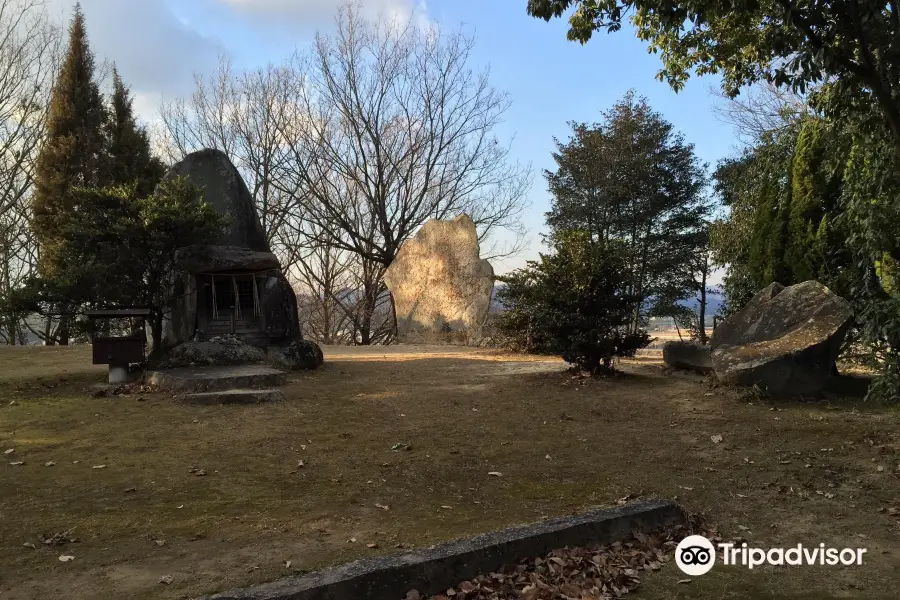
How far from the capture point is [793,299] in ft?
24.2

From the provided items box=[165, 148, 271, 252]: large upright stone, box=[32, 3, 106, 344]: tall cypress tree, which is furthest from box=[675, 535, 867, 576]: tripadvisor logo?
box=[32, 3, 106, 344]: tall cypress tree

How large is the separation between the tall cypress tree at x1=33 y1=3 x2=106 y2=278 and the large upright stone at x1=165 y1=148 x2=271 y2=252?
644 centimetres

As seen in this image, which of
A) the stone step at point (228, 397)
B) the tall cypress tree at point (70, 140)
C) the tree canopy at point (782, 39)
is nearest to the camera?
the tree canopy at point (782, 39)

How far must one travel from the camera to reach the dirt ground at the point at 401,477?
2887 millimetres

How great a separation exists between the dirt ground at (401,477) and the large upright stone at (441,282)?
7.88 m

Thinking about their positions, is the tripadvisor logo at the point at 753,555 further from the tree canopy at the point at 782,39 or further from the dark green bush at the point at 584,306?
the dark green bush at the point at 584,306

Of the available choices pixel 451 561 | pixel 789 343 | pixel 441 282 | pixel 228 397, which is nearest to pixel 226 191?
pixel 228 397

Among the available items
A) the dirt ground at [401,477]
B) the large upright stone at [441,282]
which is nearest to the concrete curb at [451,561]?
the dirt ground at [401,477]

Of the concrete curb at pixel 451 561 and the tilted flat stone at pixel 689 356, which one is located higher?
Answer: the tilted flat stone at pixel 689 356

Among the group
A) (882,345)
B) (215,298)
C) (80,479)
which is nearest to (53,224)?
(215,298)

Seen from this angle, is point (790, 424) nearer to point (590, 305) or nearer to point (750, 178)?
point (590, 305)

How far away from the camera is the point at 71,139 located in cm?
1559

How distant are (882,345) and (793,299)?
1.44 metres

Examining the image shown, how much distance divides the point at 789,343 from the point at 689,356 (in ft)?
6.23
